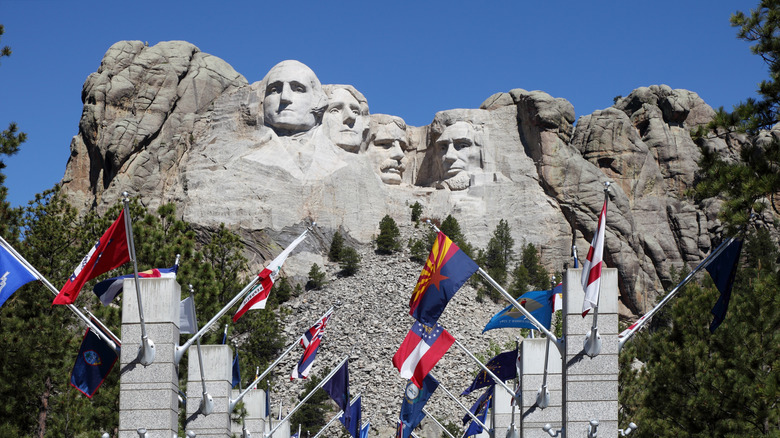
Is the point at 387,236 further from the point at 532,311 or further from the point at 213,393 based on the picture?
the point at 213,393

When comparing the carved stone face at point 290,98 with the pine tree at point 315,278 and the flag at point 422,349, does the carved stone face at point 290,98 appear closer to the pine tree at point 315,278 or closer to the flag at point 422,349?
the pine tree at point 315,278

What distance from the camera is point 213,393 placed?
25625 mm

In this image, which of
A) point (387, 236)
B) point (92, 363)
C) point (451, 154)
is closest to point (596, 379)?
point (92, 363)

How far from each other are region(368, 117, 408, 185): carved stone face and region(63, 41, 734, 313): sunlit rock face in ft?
0.29

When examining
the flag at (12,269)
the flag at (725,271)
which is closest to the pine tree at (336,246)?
the flag at (12,269)

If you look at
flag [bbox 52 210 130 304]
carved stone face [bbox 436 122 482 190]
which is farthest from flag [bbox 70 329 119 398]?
carved stone face [bbox 436 122 482 190]

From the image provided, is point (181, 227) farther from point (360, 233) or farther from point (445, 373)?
point (360, 233)

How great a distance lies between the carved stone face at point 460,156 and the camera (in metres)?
75.9

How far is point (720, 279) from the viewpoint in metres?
20.9

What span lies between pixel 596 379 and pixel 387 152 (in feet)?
188

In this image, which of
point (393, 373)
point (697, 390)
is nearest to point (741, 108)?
point (697, 390)

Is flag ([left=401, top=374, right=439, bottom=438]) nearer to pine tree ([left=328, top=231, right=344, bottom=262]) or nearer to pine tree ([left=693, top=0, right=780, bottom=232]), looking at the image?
pine tree ([left=693, top=0, right=780, bottom=232])

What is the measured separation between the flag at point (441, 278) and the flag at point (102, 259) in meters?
5.45

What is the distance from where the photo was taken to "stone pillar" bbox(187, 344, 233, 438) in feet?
83.3
